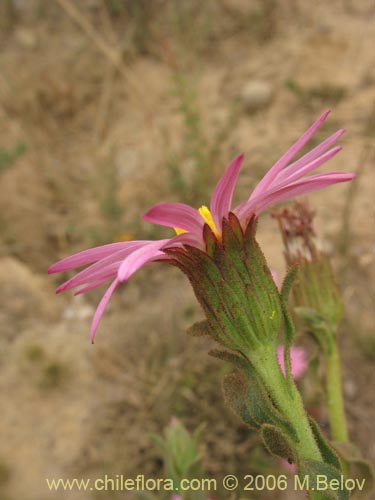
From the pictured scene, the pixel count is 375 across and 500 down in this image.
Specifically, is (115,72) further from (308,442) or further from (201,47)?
(308,442)

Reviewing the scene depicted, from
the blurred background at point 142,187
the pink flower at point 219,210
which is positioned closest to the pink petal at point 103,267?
the pink flower at point 219,210

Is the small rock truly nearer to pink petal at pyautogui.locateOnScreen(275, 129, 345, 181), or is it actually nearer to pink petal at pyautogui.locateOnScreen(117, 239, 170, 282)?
pink petal at pyautogui.locateOnScreen(275, 129, 345, 181)

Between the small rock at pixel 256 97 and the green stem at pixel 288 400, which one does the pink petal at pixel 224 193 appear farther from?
the small rock at pixel 256 97

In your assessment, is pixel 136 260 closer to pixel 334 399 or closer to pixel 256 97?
pixel 334 399

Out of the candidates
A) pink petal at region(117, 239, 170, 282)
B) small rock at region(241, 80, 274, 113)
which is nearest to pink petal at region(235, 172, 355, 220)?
pink petal at region(117, 239, 170, 282)

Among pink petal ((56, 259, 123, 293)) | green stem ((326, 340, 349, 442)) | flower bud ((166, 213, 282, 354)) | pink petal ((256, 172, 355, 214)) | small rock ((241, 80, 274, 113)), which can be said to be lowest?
green stem ((326, 340, 349, 442))

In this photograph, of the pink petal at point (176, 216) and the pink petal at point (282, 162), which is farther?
the pink petal at point (282, 162)
